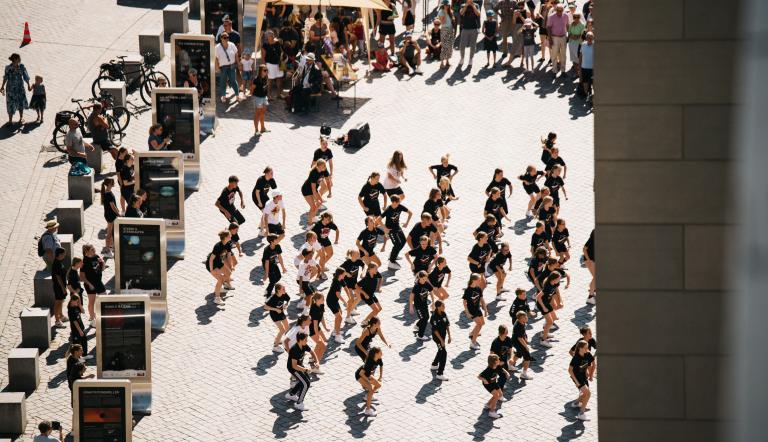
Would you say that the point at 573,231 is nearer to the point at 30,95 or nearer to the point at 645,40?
the point at 30,95

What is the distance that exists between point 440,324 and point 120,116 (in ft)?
42.0

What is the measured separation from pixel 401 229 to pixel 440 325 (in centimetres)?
464

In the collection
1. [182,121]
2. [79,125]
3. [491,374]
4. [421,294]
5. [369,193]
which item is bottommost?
[491,374]

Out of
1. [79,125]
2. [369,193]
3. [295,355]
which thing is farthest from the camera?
[79,125]

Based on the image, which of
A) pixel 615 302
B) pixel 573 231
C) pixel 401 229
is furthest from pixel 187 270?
pixel 615 302

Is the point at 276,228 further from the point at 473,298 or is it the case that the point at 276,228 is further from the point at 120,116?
the point at 120,116

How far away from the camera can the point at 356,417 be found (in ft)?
70.1

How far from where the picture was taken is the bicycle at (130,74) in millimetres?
32562

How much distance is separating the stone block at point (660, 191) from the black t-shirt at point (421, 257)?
14915 mm

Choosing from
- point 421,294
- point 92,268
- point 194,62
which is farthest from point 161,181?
point 194,62

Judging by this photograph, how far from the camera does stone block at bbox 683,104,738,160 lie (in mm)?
9438

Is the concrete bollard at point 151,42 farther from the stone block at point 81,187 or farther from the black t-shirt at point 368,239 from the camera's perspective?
the black t-shirt at point 368,239

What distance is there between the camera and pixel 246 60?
33844 mm

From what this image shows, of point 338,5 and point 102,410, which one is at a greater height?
point 338,5
